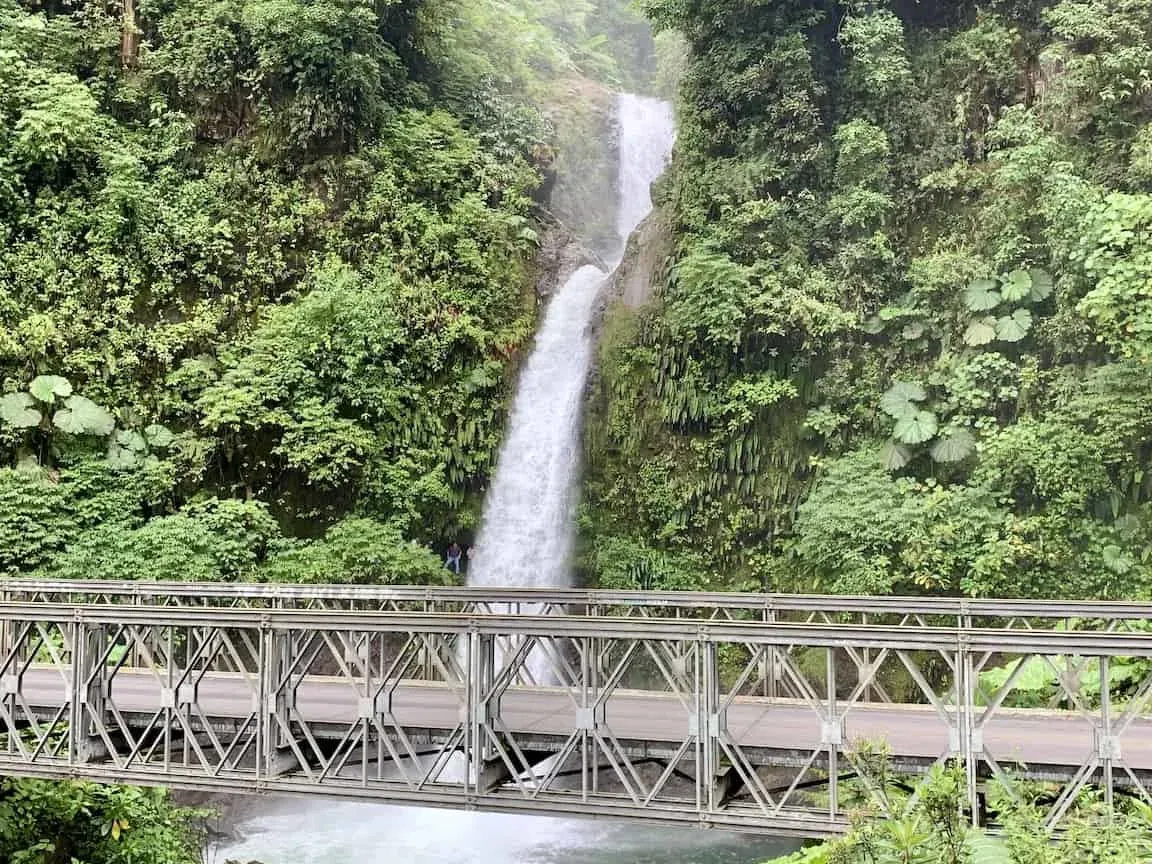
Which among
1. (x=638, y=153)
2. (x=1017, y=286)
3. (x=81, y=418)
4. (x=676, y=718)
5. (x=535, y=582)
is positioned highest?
(x=638, y=153)

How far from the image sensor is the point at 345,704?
10.4 m

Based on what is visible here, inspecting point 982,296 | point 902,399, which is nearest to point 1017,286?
point 982,296

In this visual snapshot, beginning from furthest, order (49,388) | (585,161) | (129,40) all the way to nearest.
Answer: (585,161) < (129,40) < (49,388)

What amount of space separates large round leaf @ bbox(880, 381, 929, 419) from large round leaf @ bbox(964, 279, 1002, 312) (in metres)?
1.64

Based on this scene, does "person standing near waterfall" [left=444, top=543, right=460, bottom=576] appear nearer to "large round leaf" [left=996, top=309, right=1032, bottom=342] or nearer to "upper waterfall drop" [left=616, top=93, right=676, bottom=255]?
"large round leaf" [left=996, top=309, right=1032, bottom=342]

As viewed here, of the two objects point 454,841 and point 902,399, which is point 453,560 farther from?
point 902,399

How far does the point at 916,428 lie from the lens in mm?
17984

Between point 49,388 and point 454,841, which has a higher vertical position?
point 49,388

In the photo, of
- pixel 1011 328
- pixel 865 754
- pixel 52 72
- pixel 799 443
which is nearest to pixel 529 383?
pixel 799 443

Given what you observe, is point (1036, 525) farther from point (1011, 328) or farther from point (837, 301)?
point (837, 301)

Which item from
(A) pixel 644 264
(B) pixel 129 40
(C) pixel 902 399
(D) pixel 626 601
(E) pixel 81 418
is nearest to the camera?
(D) pixel 626 601

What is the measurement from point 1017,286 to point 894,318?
209 cm

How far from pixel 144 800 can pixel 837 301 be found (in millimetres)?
13680

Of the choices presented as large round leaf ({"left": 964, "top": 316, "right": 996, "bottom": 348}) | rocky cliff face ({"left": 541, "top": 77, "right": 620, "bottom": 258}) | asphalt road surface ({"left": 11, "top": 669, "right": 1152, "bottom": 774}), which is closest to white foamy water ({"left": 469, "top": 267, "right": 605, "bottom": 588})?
rocky cliff face ({"left": 541, "top": 77, "right": 620, "bottom": 258})
